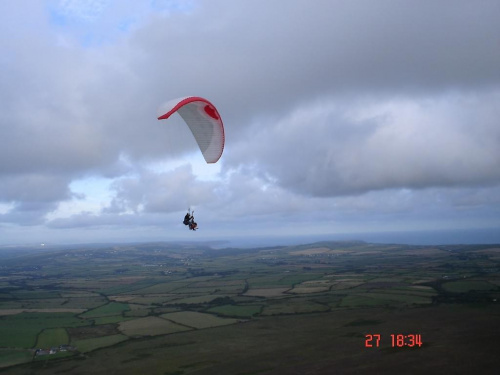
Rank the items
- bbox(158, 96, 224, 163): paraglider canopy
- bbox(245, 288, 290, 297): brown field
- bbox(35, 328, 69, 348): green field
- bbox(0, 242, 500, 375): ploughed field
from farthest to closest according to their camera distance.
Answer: bbox(245, 288, 290, 297): brown field
bbox(35, 328, 69, 348): green field
bbox(0, 242, 500, 375): ploughed field
bbox(158, 96, 224, 163): paraglider canopy

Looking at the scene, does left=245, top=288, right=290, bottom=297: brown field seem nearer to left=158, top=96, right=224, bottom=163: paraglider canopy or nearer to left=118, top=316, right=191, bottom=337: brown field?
left=118, top=316, right=191, bottom=337: brown field

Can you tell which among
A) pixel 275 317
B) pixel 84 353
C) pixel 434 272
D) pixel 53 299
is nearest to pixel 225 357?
pixel 84 353

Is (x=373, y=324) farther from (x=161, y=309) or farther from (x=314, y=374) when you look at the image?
(x=161, y=309)

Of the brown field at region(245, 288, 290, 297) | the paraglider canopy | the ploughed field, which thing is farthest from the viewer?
the brown field at region(245, 288, 290, 297)

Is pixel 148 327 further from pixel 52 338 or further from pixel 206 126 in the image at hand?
pixel 206 126

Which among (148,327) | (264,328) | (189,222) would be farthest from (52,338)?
(189,222)

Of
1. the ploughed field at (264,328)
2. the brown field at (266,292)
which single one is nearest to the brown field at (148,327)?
the ploughed field at (264,328)

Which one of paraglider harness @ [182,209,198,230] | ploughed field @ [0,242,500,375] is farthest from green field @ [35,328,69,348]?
paraglider harness @ [182,209,198,230]

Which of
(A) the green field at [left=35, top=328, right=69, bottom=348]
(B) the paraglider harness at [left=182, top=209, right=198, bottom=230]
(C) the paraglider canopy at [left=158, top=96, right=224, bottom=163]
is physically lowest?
(A) the green field at [left=35, top=328, right=69, bottom=348]

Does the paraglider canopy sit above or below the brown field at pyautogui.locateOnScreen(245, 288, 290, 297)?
above
